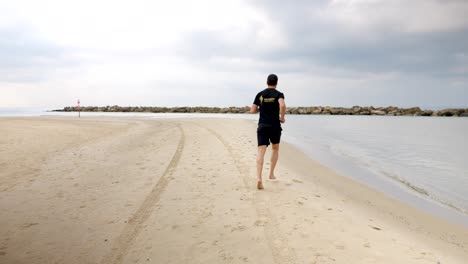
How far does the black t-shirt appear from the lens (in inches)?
310

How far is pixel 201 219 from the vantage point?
237 inches

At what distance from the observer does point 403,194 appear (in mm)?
10062

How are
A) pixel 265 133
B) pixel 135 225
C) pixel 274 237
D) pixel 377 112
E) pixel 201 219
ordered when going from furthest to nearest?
pixel 377 112
pixel 265 133
pixel 201 219
pixel 135 225
pixel 274 237

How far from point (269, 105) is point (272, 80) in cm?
61

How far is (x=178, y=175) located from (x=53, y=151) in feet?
24.4

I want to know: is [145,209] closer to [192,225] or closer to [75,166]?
[192,225]

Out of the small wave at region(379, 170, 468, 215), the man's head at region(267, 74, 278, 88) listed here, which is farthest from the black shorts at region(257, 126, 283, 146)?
the small wave at region(379, 170, 468, 215)

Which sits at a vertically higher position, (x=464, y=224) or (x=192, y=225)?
(x=192, y=225)

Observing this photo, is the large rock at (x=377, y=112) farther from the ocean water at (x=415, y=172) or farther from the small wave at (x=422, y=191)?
the small wave at (x=422, y=191)

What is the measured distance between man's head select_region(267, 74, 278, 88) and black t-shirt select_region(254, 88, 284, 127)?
0.12 m

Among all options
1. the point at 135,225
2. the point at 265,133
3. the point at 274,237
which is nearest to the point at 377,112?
the point at 265,133

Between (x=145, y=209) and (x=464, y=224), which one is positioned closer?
(x=145, y=209)

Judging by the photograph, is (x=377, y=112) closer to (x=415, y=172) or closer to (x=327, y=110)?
(x=327, y=110)

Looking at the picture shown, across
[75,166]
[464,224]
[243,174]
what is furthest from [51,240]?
[464,224]
